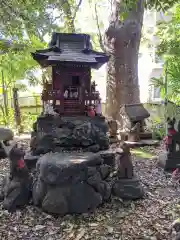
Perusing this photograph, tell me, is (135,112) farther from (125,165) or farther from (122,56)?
(125,165)

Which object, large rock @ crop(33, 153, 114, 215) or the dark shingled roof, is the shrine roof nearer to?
large rock @ crop(33, 153, 114, 215)

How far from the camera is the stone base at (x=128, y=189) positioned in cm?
437

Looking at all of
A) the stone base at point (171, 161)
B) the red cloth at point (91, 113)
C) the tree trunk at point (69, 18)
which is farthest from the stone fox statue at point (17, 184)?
the tree trunk at point (69, 18)

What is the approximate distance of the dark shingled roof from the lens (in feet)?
26.0

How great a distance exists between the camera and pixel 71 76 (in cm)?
567

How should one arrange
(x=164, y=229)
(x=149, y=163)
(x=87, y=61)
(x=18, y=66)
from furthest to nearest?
1. (x=18, y=66)
2. (x=149, y=163)
3. (x=87, y=61)
4. (x=164, y=229)

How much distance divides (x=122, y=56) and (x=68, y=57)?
4225mm

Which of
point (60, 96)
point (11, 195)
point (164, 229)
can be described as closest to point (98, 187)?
point (164, 229)

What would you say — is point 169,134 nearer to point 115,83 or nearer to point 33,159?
point 33,159

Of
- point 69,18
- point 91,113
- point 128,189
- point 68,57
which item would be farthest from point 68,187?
point 69,18

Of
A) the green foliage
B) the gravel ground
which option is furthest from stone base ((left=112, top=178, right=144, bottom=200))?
the green foliage

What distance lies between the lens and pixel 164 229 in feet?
11.6

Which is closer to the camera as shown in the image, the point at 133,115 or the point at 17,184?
the point at 17,184

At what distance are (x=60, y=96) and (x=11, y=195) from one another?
2405 mm
